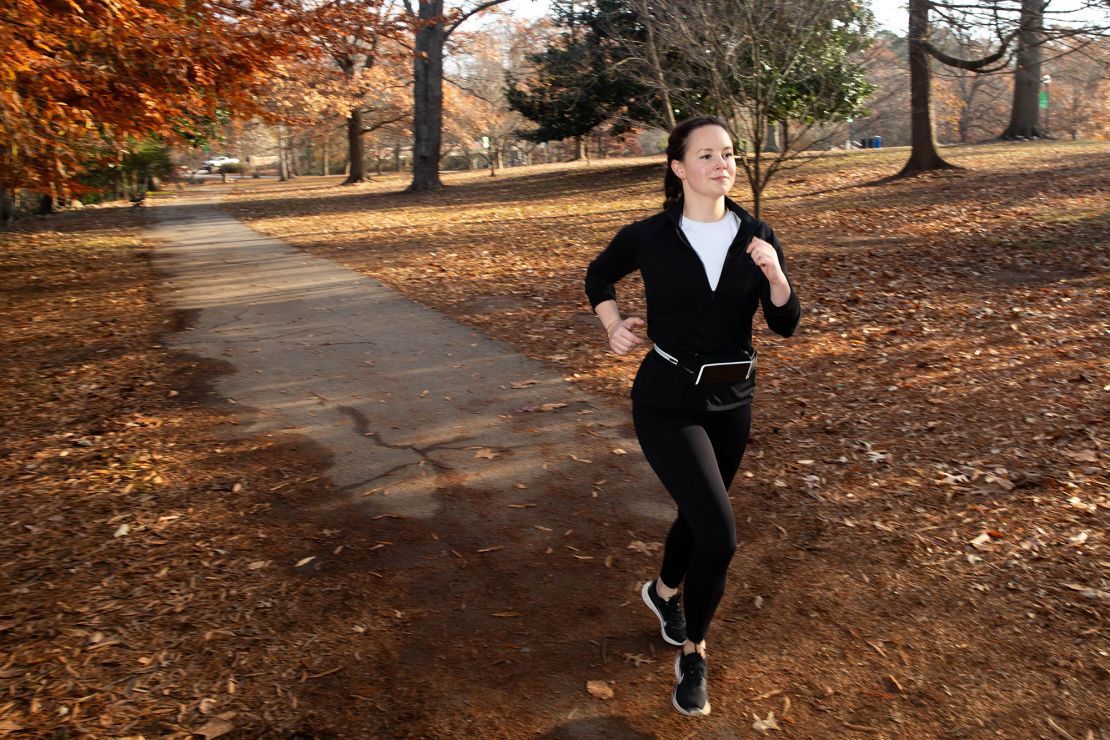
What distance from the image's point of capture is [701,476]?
→ 10.0ft

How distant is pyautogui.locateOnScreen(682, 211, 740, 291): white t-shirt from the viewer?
3178 millimetres

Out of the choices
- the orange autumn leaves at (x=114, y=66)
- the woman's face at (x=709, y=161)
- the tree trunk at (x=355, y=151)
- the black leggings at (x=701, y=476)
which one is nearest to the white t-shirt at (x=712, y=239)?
the woman's face at (x=709, y=161)

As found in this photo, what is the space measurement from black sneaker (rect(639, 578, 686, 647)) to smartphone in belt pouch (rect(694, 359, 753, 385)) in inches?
40.1

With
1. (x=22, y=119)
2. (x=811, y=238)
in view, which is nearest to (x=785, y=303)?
(x=22, y=119)

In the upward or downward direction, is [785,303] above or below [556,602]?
above

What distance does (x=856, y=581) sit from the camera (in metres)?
→ 4.09

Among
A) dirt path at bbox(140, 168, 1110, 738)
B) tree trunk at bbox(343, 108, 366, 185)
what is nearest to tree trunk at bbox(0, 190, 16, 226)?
dirt path at bbox(140, 168, 1110, 738)

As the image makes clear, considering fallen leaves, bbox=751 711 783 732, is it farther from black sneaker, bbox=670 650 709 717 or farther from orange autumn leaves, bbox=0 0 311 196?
orange autumn leaves, bbox=0 0 311 196

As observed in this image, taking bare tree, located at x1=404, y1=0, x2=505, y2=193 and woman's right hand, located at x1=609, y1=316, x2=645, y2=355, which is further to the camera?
bare tree, located at x1=404, y1=0, x2=505, y2=193

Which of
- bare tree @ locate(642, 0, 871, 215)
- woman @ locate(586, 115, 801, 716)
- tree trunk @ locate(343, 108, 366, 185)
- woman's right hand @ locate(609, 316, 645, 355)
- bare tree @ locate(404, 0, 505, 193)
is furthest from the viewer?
tree trunk @ locate(343, 108, 366, 185)

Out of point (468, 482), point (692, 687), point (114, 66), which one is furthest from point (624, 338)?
point (114, 66)

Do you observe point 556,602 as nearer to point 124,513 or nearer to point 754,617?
point 754,617

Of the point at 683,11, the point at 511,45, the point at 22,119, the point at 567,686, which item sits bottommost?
the point at 567,686

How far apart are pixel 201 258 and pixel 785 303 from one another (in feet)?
44.1
